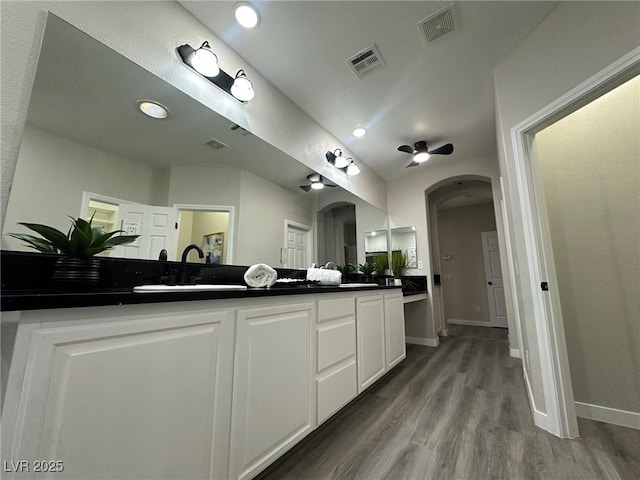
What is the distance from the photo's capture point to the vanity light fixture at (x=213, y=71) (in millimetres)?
1441

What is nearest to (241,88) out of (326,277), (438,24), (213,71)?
(213,71)

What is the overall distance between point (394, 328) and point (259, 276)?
1.60m

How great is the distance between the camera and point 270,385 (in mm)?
1082

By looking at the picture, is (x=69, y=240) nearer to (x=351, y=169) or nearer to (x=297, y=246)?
(x=297, y=246)

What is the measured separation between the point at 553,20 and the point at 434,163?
210 cm

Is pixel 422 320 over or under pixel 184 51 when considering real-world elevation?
under

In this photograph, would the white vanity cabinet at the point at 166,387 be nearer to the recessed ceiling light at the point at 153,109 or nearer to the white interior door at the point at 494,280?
the recessed ceiling light at the point at 153,109

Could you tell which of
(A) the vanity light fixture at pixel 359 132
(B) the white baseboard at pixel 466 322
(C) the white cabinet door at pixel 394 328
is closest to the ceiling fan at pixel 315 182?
(A) the vanity light fixture at pixel 359 132

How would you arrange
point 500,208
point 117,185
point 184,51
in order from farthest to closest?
1. point 500,208
2. point 184,51
3. point 117,185

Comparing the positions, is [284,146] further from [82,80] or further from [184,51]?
[82,80]

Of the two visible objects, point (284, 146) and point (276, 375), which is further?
point (284, 146)

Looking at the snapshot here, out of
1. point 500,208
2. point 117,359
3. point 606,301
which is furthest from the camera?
point 500,208

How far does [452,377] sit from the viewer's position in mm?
2363

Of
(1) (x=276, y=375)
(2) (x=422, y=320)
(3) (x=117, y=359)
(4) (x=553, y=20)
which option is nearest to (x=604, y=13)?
(4) (x=553, y=20)
